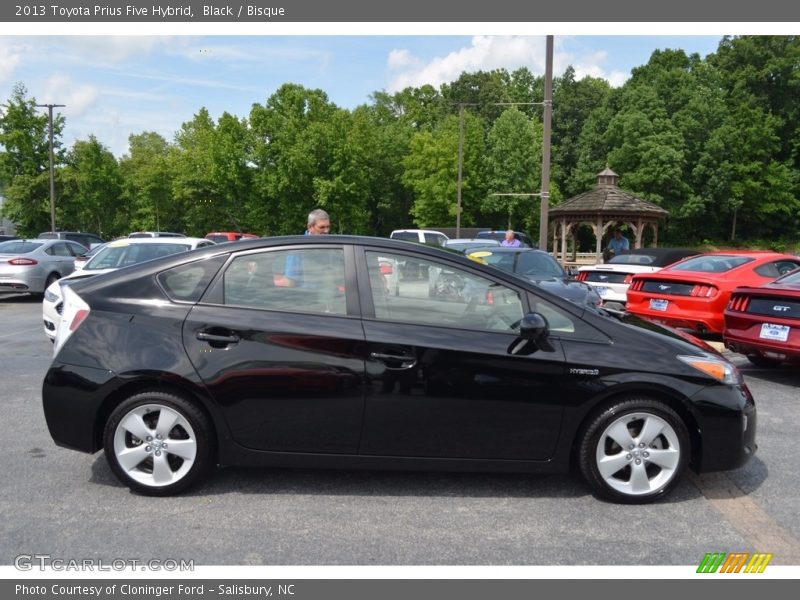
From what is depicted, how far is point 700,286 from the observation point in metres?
9.38

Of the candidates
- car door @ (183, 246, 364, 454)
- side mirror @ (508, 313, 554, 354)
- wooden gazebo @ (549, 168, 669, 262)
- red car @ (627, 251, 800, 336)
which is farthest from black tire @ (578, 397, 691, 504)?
wooden gazebo @ (549, 168, 669, 262)

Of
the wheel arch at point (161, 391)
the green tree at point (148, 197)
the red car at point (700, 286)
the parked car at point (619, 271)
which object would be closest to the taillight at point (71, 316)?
the wheel arch at point (161, 391)

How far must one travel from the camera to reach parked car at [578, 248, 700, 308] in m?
12.4

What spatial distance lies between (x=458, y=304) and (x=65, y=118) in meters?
43.4

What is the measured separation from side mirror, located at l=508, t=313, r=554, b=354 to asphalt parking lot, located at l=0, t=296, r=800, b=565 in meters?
0.97

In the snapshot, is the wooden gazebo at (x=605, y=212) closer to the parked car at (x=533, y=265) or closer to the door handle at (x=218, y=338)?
the parked car at (x=533, y=265)

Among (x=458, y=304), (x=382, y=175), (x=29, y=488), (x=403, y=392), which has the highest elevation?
(x=382, y=175)

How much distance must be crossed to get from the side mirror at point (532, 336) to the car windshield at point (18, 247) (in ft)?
52.1

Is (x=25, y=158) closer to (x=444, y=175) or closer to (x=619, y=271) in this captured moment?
(x=444, y=175)

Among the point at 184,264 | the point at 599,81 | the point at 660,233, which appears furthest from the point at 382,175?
the point at 184,264

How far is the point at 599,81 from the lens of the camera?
72438mm

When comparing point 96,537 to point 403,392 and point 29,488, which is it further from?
point 403,392

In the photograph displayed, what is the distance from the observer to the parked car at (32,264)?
1588 centimetres

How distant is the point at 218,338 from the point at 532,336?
1896mm
